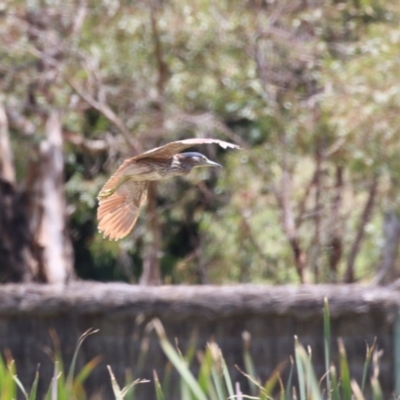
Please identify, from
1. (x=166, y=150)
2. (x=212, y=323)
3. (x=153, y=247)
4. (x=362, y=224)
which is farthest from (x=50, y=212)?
(x=166, y=150)

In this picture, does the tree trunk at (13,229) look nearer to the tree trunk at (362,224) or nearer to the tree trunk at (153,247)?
the tree trunk at (153,247)

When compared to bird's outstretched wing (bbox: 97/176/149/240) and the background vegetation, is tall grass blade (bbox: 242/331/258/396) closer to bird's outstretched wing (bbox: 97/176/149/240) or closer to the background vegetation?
bird's outstretched wing (bbox: 97/176/149/240)

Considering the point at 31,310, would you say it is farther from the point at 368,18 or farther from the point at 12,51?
the point at 368,18

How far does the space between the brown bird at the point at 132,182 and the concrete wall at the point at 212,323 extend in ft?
7.35

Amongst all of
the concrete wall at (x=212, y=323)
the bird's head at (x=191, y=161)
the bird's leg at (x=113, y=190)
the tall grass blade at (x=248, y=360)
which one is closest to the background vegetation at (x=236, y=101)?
the concrete wall at (x=212, y=323)

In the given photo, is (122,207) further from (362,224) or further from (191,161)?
(362,224)

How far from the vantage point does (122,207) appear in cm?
454

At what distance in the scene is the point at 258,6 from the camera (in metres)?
9.80

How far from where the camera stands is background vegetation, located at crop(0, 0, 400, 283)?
930cm

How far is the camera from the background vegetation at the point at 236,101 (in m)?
9.30

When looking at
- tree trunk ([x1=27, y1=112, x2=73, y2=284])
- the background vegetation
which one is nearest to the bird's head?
the background vegetation

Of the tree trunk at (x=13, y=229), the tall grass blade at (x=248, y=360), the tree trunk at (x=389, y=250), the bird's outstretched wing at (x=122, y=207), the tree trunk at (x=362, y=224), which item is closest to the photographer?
the tall grass blade at (x=248, y=360)

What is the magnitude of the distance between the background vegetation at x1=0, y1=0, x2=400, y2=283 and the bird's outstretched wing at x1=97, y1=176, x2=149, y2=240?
15.0 ft

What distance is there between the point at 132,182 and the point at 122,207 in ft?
0.43
